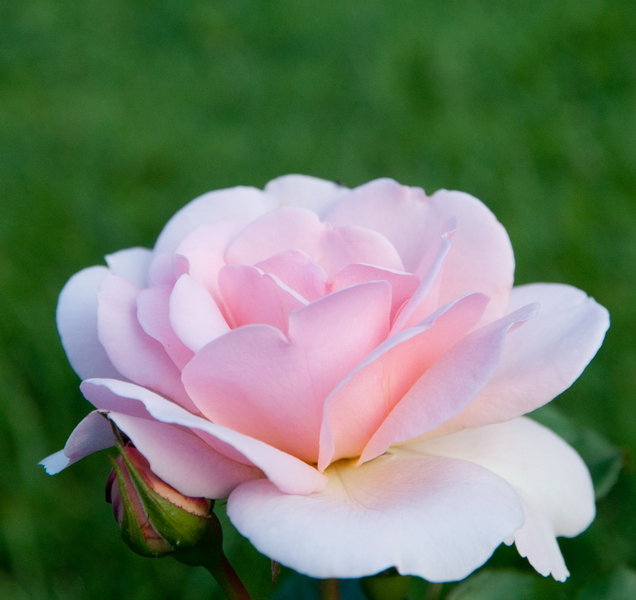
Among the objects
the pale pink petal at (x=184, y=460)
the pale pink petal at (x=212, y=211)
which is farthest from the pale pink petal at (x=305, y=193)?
the pale pink petal at (x=184, y=460)

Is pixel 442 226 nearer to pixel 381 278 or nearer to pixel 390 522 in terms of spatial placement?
pixel 381 278

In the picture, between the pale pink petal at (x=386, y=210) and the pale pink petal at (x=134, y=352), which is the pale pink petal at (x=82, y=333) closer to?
the pale pink petal at (x=134, y=352)

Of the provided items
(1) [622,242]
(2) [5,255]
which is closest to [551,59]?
(1) [622,242]

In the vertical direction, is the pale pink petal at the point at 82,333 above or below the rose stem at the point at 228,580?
above

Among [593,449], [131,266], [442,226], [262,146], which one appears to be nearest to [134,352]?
[131,266]

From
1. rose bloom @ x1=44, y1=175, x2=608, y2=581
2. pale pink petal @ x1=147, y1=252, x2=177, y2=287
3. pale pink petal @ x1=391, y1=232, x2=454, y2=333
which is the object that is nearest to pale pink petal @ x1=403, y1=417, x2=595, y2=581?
rose bloom @ x1=44, y1=175, x2=608, y2=581

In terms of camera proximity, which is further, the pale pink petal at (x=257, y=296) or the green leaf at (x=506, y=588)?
the green leaf at (x=506, y=588)
